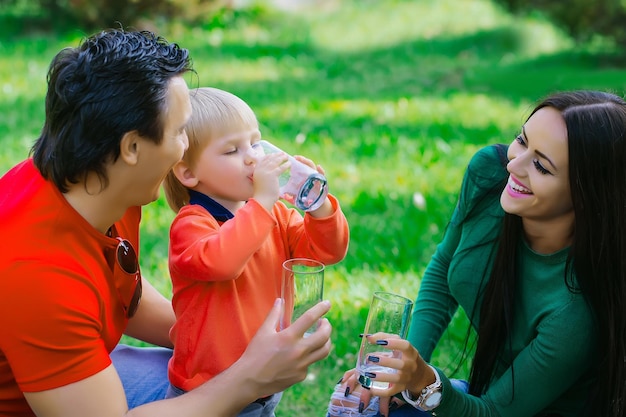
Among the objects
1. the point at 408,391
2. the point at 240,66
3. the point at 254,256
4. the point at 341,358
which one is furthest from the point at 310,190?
the point at 240,66

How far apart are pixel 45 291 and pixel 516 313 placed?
1.52 m

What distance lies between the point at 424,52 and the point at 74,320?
9898mm

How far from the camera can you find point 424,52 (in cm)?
1177

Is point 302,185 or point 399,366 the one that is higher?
point 302,185

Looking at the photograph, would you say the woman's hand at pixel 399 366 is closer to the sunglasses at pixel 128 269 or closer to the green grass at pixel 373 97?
the sunglasses at pixel 128 269

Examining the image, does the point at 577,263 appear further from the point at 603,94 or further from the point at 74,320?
the point at 74,320

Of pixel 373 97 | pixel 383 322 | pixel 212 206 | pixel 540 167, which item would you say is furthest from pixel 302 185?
pixel 373 97

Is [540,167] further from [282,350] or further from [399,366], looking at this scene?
[282,350]

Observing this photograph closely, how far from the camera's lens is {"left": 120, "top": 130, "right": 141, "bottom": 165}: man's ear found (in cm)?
240

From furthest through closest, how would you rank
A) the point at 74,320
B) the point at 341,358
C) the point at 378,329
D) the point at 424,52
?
the point at 424,52, the point at 341,358, the point at 378,329, the point at 74,320

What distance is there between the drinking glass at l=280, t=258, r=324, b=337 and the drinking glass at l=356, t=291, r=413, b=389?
0.18m

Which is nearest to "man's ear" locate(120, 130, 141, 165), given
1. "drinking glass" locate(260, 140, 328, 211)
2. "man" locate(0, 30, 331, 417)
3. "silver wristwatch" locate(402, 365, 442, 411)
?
"man" locate(0, 30, 331, 417)

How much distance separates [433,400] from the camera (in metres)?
2.76

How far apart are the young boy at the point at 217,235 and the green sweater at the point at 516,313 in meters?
0.58
